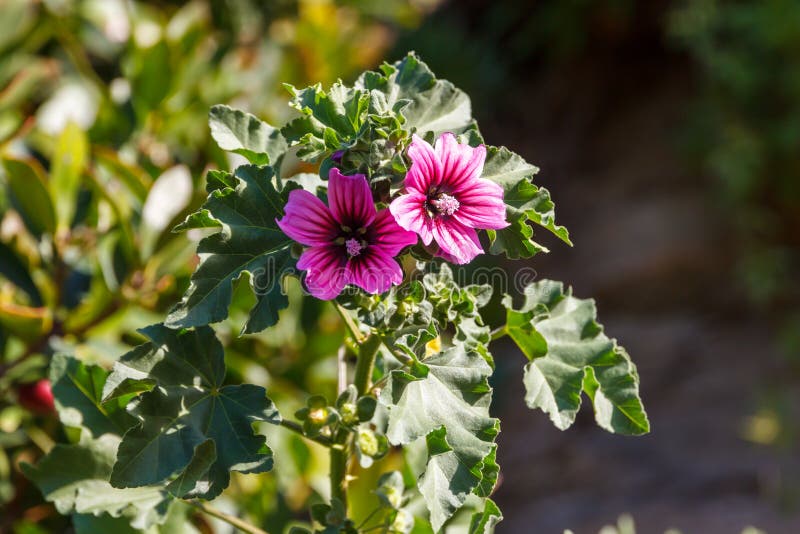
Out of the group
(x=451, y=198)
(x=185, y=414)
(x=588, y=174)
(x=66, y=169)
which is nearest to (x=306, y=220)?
(x=451, y=198)

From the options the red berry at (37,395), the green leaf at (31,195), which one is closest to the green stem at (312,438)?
the red berry at (37,395)

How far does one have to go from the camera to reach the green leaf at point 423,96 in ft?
2.98

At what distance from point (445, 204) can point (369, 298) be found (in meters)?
0.12

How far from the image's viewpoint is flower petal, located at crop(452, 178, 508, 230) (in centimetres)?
81

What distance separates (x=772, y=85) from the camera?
336 cm

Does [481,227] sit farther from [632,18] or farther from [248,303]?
[632,18]

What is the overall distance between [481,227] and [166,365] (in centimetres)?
37

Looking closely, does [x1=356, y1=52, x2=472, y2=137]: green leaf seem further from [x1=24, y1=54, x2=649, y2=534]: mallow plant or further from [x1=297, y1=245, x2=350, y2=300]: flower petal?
[x1=297, y1=245, x2=350, y2=300]: flower petal

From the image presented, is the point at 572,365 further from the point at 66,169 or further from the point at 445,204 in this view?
the point at 66,169

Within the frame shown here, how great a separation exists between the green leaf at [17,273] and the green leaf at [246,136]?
79cm

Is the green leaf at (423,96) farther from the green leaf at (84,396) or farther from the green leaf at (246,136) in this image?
the green leaf at (84,396)

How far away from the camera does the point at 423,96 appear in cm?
92

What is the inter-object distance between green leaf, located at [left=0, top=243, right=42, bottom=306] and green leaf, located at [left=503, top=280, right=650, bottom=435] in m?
0.99

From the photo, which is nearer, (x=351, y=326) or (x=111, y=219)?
(x=351, y=326)
